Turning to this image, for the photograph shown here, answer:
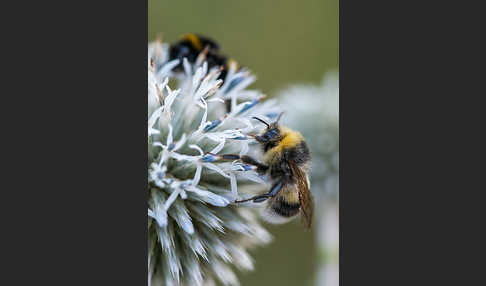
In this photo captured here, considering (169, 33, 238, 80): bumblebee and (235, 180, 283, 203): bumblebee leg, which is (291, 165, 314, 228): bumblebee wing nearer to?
(235, 180, 283, 203): bumblebee leg

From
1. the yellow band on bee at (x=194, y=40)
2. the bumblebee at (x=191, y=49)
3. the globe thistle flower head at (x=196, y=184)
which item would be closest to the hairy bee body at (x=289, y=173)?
the globe thistle flower head at (x=196, y=184)

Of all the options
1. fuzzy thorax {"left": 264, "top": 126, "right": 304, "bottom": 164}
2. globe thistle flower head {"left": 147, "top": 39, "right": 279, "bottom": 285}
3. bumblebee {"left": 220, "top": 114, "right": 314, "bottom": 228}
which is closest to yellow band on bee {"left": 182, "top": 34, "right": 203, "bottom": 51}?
globe thistle flower head {"left": 147, "top": 39, "right": 279, "bottom": 285}

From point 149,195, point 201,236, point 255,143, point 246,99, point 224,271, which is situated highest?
point 246,99

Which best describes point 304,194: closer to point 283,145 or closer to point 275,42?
point 283,145

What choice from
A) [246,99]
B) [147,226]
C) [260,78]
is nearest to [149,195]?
[147,226]

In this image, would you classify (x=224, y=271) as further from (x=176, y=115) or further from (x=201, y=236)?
(x=176, y=115)

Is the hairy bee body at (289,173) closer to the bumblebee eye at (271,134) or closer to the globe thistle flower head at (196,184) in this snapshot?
the bumblebee eye at (271,134)
